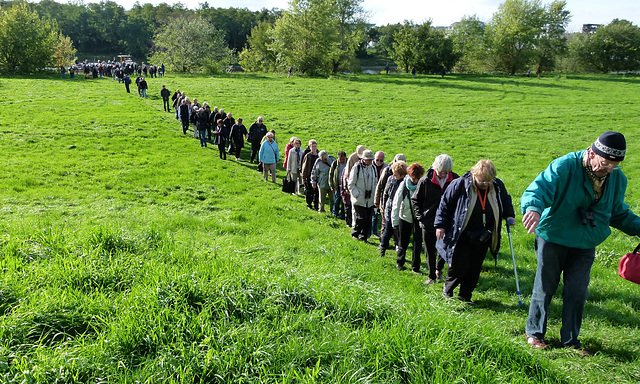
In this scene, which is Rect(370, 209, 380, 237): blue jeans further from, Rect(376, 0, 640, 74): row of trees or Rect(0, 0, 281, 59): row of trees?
Rect(0, 0, 281, 59): row of trees

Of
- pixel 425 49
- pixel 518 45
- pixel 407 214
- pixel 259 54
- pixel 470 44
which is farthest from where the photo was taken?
pixel 259 54

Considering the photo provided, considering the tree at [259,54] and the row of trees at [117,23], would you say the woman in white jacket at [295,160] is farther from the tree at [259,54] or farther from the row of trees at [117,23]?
the row of trees at [117,23]

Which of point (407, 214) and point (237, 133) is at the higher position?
point (237, 133)

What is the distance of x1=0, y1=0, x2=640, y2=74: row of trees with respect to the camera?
5219cm

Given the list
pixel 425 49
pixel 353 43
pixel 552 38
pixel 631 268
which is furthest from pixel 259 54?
pixel 631 268

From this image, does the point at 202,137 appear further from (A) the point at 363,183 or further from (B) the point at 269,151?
(A) the point at 363,183

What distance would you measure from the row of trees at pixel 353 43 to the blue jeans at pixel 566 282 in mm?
50802

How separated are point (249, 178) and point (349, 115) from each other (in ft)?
51.6

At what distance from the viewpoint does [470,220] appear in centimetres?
595

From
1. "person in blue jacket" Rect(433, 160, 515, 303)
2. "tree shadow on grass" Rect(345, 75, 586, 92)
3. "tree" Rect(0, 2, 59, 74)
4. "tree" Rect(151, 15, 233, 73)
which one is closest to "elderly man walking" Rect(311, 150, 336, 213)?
"person in blue jacket" Rect(433, 160, 515, 303)

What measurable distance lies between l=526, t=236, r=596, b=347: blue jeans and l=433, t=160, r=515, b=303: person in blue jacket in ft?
3.16

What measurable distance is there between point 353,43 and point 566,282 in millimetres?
60995

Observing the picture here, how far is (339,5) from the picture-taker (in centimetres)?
6209

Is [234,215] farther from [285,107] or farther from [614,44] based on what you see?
[614,44]
